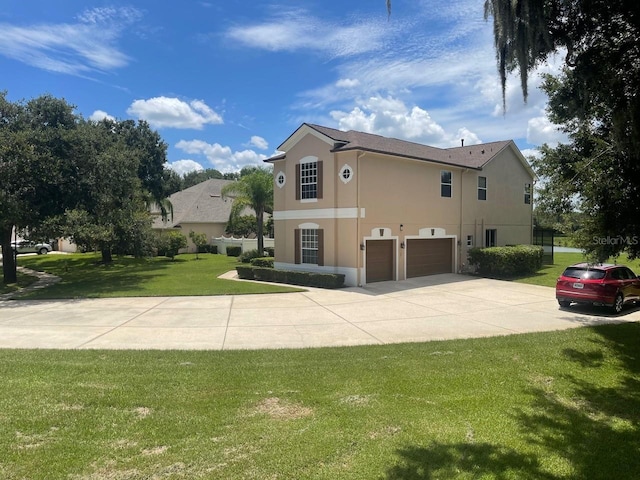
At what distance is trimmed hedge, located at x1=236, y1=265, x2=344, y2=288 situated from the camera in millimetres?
18406

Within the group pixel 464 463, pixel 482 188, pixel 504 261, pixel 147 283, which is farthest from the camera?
pixel 482 188

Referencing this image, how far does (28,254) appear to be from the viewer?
4250 cm

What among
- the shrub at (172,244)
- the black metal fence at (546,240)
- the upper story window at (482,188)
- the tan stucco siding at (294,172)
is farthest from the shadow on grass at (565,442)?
the shrub at (172,244)

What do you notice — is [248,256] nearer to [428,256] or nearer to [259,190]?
[259,190]

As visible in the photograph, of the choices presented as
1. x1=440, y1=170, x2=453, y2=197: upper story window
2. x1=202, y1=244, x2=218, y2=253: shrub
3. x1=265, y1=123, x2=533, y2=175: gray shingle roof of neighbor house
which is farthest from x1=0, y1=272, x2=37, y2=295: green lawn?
x1=440, y1=170, x2=453, y2=197: upper story window

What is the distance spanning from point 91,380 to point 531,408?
6.19 metres

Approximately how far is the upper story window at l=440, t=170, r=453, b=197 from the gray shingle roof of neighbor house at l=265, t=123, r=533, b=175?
24.2 inches

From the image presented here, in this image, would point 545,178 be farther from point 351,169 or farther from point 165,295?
point 165,295

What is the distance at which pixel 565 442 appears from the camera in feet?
15.0

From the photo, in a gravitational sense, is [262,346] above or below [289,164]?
below

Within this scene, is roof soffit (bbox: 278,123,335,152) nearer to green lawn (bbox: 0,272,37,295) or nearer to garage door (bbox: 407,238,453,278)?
garage door (bbox: 407,238,453,278)

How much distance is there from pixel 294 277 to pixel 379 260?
4090 mm

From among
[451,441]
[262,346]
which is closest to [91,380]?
[262,346]

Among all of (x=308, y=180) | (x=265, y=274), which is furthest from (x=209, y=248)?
(x=308, y=180)
